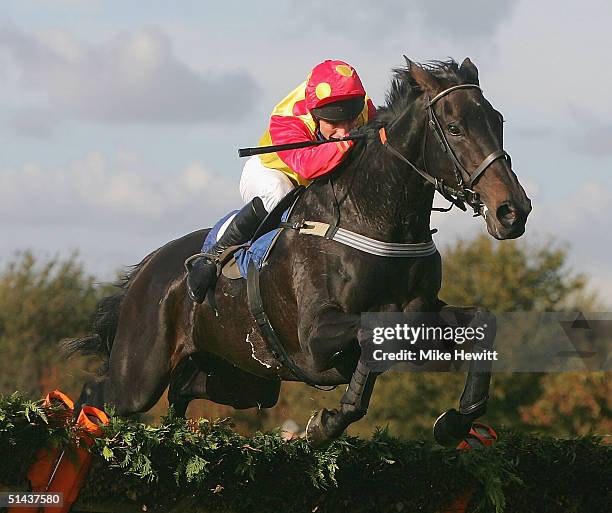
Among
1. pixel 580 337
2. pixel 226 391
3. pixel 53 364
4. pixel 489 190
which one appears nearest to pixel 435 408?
pixel 53 364

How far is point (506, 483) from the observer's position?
5.86m

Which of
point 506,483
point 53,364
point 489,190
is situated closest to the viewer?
point 489,190

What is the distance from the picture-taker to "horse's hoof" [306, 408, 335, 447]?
5.41 metres

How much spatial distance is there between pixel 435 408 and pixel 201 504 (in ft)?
68.0

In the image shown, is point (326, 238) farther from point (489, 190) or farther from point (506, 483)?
point (506, 483)

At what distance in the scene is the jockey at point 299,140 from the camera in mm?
5730

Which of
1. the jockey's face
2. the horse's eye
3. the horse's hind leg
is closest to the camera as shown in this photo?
the horse's eye

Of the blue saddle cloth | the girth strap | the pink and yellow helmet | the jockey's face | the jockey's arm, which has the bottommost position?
the blue saddle cloth

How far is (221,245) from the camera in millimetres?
6297

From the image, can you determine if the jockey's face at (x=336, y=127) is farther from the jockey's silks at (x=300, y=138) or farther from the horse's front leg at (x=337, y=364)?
the horse's front leg at (x=337, y=364)

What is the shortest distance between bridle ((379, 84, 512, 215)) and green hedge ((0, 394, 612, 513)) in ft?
4.71

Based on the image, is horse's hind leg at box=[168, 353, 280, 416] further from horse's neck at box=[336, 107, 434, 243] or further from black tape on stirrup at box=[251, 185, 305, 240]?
horse's neck at box=[336, 107, 434, 243]

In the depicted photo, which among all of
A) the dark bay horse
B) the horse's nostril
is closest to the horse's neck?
the dark bay horse

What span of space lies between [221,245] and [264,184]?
49 cm
